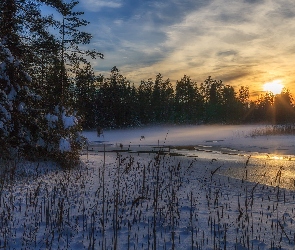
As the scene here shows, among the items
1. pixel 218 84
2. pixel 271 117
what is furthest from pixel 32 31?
pixel 218 84

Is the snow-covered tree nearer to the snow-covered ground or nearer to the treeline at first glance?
the snow-covered ground

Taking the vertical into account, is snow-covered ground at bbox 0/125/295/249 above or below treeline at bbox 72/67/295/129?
below

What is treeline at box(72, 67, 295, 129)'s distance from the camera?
207 feet

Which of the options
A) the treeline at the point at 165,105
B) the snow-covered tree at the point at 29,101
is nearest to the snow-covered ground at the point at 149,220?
the snow-covered tree at the point at 29,101

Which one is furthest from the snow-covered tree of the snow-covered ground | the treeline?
the treeline

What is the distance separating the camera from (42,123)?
404 inches

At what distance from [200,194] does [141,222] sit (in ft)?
7.69

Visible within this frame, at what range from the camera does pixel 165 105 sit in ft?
251

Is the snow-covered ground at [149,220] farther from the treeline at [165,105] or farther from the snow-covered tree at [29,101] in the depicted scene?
the treeline at [165,105]

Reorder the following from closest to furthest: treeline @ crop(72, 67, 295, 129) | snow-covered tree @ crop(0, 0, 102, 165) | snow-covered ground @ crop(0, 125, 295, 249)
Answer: snow-covered ground @ crop(0, 125, 295, 249) → snow-covered tree @ crop(0, 0, 102, 165) → treeline @ crop(72, 67, 295, 129)

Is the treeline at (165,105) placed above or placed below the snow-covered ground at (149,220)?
above

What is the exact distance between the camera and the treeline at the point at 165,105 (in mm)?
63000

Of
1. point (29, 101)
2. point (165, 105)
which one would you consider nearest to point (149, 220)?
point (29, 101)

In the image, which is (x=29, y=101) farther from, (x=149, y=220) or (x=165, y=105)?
(x=165, y=105)
